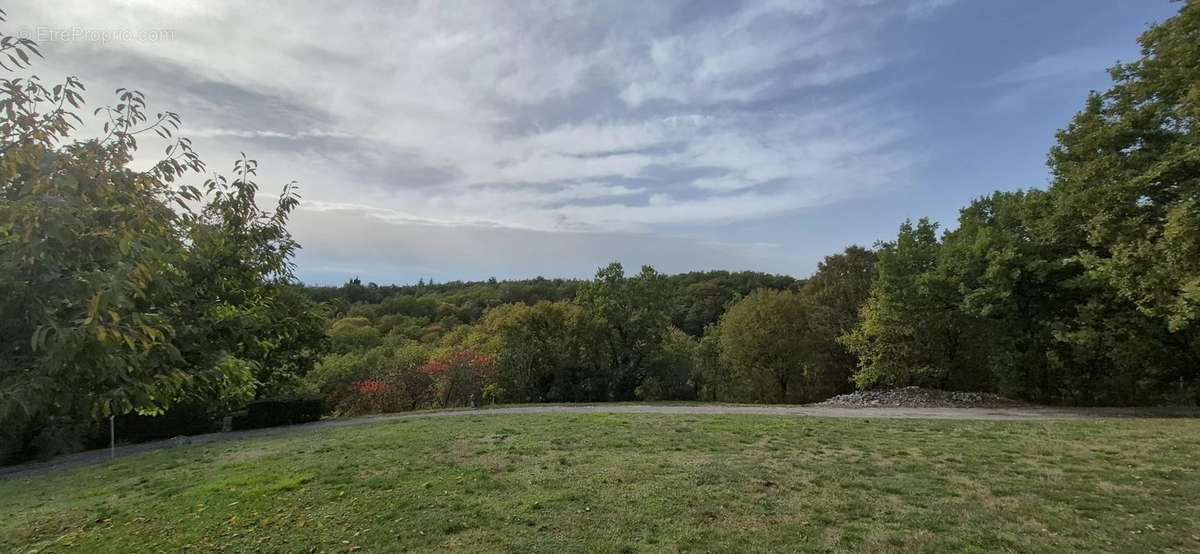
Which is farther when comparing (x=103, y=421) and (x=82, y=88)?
(x=103, y=421)

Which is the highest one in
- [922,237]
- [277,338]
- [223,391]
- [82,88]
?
[922,237]

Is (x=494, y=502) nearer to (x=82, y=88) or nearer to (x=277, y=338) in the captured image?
(x=277, y=338)

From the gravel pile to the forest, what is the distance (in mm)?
2327

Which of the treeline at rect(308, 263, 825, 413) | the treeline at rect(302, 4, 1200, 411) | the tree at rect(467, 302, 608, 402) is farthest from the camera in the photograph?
the tree at rect(467, 302, 608, 402)

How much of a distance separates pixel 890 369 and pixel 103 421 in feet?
85.3

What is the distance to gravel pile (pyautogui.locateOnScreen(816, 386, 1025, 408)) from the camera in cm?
1783

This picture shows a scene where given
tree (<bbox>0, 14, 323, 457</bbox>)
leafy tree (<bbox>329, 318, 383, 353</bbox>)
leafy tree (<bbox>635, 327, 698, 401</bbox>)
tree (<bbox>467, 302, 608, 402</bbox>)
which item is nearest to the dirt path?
tree (<bbox>467, 302, 608, 402</bbox>)

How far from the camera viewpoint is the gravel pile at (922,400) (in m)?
17.8

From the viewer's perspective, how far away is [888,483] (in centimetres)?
741

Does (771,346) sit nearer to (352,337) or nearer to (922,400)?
(922,400)

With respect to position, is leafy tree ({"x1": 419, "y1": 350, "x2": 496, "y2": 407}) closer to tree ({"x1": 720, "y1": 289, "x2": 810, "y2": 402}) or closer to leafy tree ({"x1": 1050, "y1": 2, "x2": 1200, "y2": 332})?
tree ({"x1": 720, "y1": 289, "x2": 810, "y2": 402})

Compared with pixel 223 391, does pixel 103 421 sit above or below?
below

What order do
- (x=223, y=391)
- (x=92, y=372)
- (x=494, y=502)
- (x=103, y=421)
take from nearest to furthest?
(x=92, y=372) → (x=223, y=391) → (x=494, y=502) → (x=103, y=421)

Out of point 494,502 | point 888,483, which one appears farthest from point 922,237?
point 494,502
